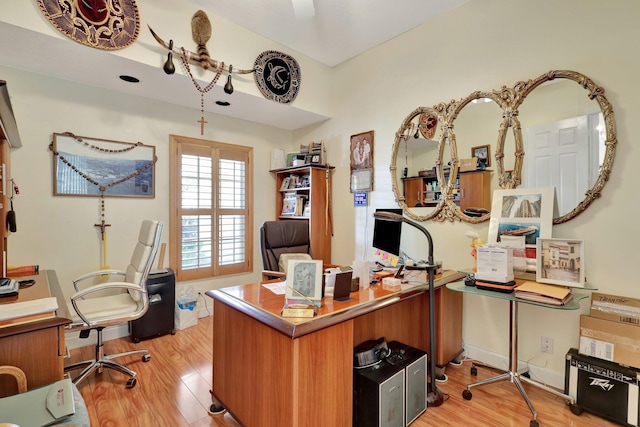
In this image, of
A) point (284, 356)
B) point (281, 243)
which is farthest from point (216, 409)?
point (281, 243)

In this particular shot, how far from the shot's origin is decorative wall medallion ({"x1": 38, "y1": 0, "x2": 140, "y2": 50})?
2.07 metres

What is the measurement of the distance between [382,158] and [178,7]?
2.28 m

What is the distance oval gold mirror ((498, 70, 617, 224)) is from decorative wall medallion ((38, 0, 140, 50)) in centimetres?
300

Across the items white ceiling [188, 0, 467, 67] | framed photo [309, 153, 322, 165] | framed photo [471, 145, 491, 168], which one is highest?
white ceiling [188, 0, 467, 67]

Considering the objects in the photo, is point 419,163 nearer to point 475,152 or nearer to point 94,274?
point 475,152

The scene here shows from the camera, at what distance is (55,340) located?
1.30m

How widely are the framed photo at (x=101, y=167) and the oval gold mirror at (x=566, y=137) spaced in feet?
11.3

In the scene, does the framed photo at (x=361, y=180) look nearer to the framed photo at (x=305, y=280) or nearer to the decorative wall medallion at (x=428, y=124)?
the decorative wall medallion at (x=428, y=124)

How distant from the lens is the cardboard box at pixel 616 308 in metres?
1.77

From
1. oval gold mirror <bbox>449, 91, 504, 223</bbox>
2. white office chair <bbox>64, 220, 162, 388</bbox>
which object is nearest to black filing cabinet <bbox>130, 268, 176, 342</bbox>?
white office chair <bbox>64, 220, 162, 388</bbox>

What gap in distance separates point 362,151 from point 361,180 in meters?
0.33

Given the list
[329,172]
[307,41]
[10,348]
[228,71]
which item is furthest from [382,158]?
[10,348]

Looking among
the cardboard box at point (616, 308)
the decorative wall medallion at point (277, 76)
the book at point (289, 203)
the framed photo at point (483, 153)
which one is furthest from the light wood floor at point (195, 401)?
the decorative wall medallion at point (277, 76)

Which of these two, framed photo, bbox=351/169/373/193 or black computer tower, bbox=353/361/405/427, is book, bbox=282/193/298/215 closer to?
framed photo, bbox=351/169/373/193
